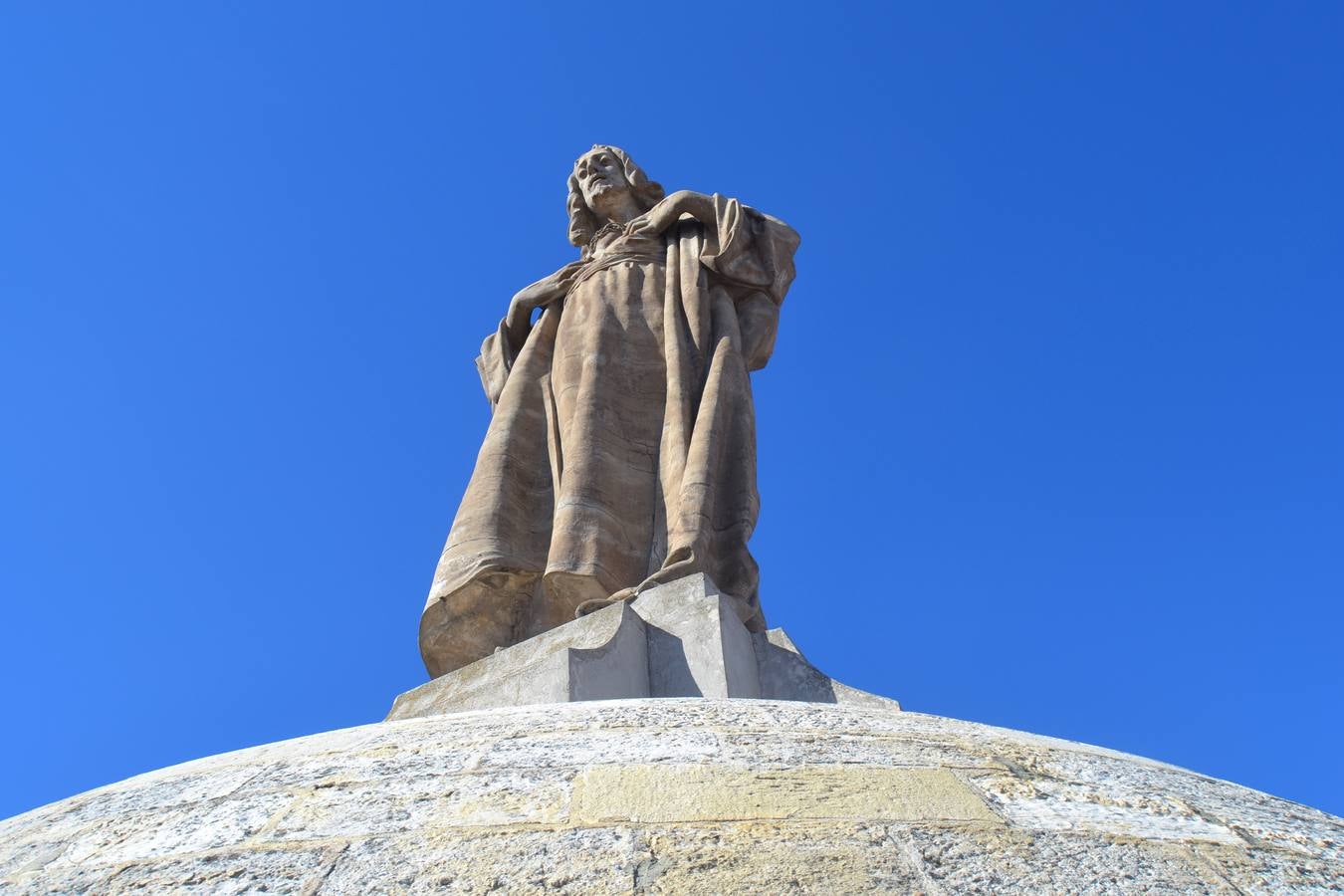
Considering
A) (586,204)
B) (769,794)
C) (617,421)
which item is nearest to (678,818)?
(769,794)

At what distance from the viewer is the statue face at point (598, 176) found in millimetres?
9633

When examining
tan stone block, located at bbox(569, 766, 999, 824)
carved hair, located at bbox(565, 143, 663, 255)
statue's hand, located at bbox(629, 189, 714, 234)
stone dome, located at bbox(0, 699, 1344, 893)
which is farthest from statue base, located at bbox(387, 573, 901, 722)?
carved hair, located at bbox(565, 143, 663, 255)

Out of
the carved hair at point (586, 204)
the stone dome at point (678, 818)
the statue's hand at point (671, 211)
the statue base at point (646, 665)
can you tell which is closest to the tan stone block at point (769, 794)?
the stone dome at point (678, 818)

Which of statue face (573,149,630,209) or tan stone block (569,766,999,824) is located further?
statue face (573,149,630,209)

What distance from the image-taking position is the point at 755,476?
757cm

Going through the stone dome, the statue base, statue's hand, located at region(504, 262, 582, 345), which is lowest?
the stone dome

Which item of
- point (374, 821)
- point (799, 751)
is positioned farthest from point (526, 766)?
point (799, 751)

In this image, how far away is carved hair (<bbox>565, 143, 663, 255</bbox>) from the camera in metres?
9.73

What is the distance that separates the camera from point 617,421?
8.07m

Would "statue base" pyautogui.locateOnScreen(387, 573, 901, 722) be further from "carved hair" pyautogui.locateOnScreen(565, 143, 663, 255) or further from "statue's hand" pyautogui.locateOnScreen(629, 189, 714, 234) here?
"carved hair" pyautogui.locateOnScreen(565, 143, 663, 255)

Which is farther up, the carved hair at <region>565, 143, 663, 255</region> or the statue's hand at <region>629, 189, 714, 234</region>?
the carved hair at <region>565, 143, 663, 255</region>

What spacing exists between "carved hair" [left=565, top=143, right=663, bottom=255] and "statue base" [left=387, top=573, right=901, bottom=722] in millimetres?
3952

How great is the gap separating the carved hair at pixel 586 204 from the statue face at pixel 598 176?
0.14ft

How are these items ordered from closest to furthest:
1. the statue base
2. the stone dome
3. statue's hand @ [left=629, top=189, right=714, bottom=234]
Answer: the stone dome < the statue base < statue's hand @ [left=629, top=189, right=714, bottom=234]
